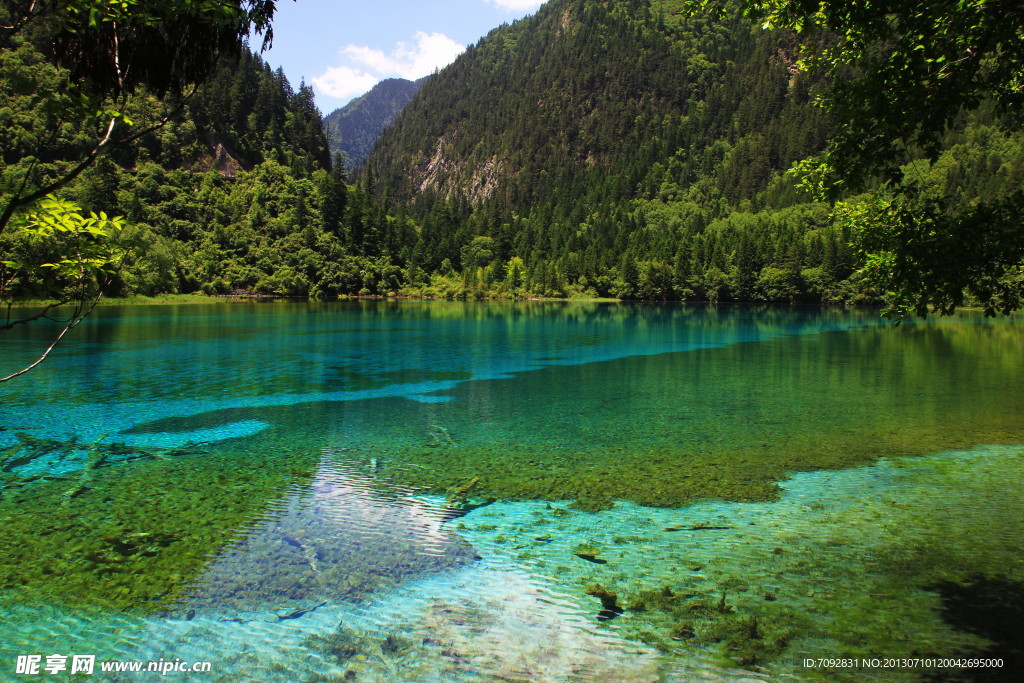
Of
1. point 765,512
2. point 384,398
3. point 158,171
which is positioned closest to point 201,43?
point 765,512

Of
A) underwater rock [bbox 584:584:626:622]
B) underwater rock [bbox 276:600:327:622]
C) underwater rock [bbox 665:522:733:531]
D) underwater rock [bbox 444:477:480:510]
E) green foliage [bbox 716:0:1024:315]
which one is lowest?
underwater rock [bbox 584:584:626:622]

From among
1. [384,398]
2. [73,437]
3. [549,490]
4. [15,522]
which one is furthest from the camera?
[384,398]

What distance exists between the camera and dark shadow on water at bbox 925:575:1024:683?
25.2ft

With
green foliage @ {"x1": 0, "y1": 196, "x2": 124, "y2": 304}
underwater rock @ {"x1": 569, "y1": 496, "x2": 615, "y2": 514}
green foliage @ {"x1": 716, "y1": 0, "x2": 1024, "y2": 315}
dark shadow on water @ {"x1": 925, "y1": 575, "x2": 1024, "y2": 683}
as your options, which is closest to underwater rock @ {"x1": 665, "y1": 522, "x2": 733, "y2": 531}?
underwater rock @ {"x1": 569, "y1": 496, "x2": 615, "y2": 514}

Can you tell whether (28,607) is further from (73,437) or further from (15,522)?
(73,437)

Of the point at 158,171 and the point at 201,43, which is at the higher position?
the point at 158,171

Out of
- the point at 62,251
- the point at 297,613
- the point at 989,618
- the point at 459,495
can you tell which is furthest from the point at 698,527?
the point at 62,251

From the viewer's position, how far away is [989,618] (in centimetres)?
889

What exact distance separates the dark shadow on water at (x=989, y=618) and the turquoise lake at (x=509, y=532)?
4 cm

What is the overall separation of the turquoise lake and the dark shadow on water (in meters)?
0.04

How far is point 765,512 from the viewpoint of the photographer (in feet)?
44.8

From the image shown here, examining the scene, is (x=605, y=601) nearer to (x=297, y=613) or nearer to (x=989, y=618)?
(x=297, y=613)

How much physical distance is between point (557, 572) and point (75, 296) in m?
8.07

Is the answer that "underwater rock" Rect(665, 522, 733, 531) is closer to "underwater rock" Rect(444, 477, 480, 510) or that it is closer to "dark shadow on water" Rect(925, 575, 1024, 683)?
"dark shadow on water" Rect(925, 575, 1024, 683)
